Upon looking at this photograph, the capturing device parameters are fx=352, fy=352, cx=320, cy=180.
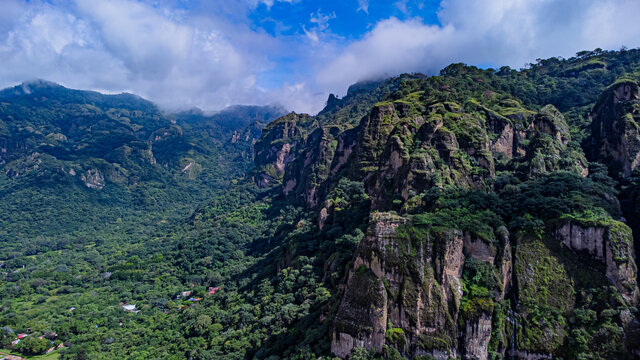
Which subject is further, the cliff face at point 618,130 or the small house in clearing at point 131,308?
the small house in clearing at point 131,308

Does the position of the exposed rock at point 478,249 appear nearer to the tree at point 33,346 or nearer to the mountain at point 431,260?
the mountain at point 431,260

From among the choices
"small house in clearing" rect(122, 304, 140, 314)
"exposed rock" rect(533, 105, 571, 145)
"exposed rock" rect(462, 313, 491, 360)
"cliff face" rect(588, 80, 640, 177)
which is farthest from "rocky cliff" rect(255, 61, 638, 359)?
"small house in clearing" rect(122, 304, 140, 314)

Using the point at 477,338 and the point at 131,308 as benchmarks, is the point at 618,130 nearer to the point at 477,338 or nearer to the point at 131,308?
the point at 477,338

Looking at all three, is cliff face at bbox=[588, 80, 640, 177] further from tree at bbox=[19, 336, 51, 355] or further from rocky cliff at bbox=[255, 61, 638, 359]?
tree at bbox=[19, 336, 51, 355]

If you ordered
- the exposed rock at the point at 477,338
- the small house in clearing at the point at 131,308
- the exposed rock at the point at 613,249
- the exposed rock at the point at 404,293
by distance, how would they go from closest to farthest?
the exposed rock at the point at 613,249
the exposed rock at the point at 477,338
the exposed rock at the point at 404,293
the small house in clearing at the point at 131,308

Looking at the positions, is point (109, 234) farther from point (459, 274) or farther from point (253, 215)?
point (459, 274)

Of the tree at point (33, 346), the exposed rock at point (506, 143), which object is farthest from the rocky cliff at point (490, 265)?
the tree at point (33, 346)

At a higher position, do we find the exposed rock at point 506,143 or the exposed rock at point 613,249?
the exposed rock at point 506,143

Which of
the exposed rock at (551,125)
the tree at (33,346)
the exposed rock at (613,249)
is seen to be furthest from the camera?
the exposed rock at (551,125)

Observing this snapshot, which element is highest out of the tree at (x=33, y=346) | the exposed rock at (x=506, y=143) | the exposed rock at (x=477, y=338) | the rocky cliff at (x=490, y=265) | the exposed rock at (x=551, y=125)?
the exposed rock at (x=551, y=125)

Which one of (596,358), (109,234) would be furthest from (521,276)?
(109,234)

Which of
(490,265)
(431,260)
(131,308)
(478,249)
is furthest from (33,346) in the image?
(490,265)
